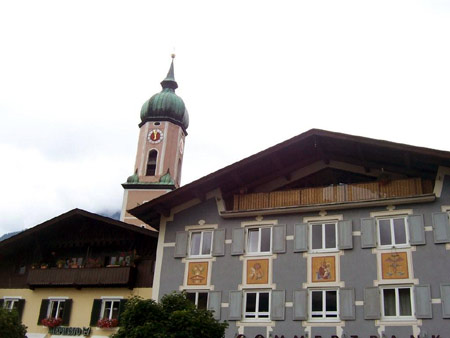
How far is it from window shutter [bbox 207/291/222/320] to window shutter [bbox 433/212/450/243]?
7874 millimetres

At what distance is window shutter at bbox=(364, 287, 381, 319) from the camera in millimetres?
20312

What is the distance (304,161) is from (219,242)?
14.9 ft

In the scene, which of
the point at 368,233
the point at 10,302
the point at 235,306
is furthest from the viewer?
the point at 10,302

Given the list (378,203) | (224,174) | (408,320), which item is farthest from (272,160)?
(408,320)

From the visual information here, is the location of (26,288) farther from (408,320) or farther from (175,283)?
(408,320)

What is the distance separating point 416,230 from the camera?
21016mm

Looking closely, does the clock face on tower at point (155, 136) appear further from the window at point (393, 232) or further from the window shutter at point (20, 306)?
the window at point (393, 232)

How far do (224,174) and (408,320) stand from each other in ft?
28.0

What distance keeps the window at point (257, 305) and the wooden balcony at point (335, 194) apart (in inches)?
131

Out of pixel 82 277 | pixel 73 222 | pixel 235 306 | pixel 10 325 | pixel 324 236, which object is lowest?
pixel 10 325

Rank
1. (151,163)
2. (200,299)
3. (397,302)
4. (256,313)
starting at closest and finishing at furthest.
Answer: (397,302), (256,313), (200,299), (151,163)

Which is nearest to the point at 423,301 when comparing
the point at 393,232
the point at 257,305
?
the point at 393,232

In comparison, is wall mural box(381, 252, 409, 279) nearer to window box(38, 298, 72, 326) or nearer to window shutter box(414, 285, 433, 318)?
window shutter box(414, 285, 433, 318)

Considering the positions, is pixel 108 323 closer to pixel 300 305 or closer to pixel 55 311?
pixel 55 311
